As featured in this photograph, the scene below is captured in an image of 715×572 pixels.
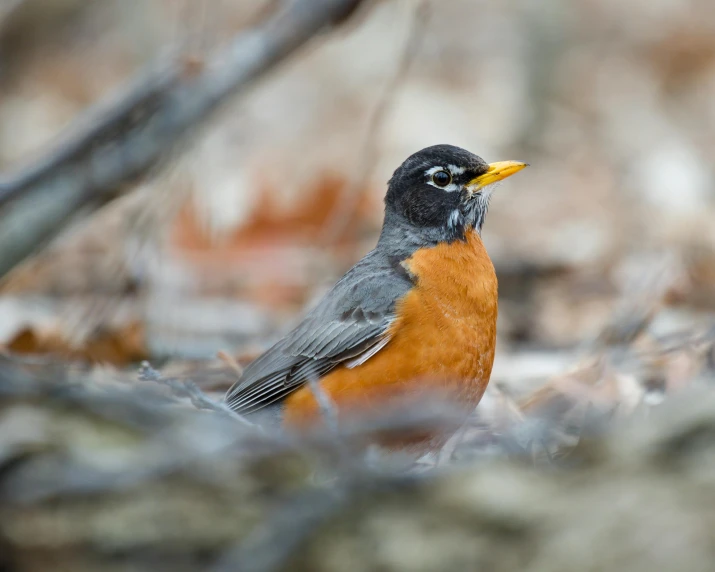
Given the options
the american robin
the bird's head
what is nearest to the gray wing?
the american robin

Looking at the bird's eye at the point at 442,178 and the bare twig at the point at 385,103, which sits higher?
the bare twig at the point at 385,103

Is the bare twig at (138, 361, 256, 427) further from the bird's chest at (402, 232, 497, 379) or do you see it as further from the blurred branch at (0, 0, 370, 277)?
the bird's chest at (402, 232, 497, 379)

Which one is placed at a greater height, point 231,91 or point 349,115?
point 349,115

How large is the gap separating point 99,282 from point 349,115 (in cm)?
425

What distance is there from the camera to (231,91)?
3.98m

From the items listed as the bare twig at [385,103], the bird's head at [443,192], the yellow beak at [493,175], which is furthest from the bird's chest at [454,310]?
the bare twig at [385,103]

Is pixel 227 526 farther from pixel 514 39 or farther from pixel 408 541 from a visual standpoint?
pixel 514 39

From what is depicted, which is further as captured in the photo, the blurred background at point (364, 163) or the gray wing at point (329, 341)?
the blurred background at point (364, 163)

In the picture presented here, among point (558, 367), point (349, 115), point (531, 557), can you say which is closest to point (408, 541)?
point (531, 557)

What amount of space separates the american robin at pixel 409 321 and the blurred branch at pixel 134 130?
1.03 meters

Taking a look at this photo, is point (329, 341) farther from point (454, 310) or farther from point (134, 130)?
point (134, 130)

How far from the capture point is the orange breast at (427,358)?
3.86m

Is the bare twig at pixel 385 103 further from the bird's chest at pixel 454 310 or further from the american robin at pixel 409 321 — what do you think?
the bird's chest at pixel 454 310

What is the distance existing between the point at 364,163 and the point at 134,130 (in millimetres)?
2269
